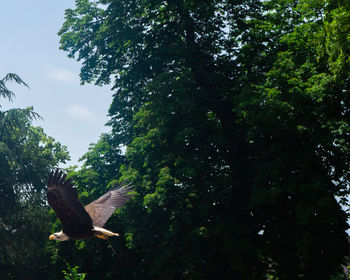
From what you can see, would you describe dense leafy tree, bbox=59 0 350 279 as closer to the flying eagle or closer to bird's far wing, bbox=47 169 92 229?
the flying eagle

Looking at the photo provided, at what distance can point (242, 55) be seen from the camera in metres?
19.1

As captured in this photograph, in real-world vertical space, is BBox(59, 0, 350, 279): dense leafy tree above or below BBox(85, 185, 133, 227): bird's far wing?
above

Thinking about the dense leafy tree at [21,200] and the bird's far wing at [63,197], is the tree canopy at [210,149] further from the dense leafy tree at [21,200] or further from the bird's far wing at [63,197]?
the bird's far wing at [63,197]

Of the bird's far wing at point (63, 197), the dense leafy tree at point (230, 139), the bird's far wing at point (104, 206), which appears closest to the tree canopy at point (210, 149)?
the dense leafy tree at point (230, 139)

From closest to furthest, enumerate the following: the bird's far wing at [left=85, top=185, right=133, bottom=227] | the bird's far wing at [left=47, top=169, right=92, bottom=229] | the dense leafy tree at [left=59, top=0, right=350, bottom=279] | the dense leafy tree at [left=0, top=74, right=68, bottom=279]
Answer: the bird's far wing at [left=47, top=169, right=92, bottom=229], the bird's far wing at [left=85, top=185, right=133, bottom=227], the dense leafy tree at [left=59, top=0, right=350, bottom=279], the dense leafy tree at [left=0, top=74, right=68, bottom=279]

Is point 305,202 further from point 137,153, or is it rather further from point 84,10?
point 84,10

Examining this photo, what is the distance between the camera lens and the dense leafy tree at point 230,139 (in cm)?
1505

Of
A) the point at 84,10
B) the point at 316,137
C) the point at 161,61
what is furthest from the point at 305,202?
the point at 84,10

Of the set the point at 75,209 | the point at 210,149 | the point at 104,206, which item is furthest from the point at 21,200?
the point at 75,209

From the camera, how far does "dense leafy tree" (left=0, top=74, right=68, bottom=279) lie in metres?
21.6

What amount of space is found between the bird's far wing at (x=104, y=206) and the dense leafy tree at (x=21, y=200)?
1181cm

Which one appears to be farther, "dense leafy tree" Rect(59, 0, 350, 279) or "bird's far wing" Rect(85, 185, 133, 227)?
"dense leafy tree" Rect(59, 0, 350, 279)

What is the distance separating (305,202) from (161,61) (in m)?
8.76

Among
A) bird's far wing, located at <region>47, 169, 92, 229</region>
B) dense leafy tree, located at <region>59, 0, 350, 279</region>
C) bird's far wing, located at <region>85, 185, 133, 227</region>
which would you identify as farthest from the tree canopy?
bird's far wing, located at <region>47, 169, 92, 229</region>
